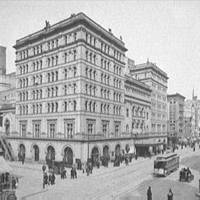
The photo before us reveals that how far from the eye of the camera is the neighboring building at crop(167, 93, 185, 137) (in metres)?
108

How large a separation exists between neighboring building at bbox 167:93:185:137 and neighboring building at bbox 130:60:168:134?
2631 centimetres

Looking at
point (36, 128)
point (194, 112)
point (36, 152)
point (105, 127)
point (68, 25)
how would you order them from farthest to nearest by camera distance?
1. point (194, 112)
2. point (36, 128)
3. point (36, 152)
4. point (105, 127)
5. point (68, 25)

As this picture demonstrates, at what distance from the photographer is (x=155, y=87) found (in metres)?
76.4

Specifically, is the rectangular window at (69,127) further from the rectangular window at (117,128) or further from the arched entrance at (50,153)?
the rectangular window at (117,128)

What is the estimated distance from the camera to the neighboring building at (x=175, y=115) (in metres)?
108

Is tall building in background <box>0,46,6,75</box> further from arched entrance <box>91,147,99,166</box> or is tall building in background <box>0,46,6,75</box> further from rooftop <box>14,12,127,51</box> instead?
arched entrance <box>91,147,99,166</box>

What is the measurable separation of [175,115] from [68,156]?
76.0 meters

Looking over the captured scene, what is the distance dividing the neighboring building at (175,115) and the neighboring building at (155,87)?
26306 millimetres

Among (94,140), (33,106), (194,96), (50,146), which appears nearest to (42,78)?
(33,106)

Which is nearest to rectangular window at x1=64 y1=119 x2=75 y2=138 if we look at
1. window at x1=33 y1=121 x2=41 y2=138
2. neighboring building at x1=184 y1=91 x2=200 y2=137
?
window at x1=33 y1=121 x2=41 y2=138

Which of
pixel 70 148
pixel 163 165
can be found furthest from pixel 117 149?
pixel 163 165

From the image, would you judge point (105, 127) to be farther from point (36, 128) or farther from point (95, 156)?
point (36, 128)

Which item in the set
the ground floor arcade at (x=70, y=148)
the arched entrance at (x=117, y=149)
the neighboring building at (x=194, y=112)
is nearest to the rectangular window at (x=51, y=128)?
the ground floor arcade at (x=70, y=148)

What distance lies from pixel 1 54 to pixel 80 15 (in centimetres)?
5237
